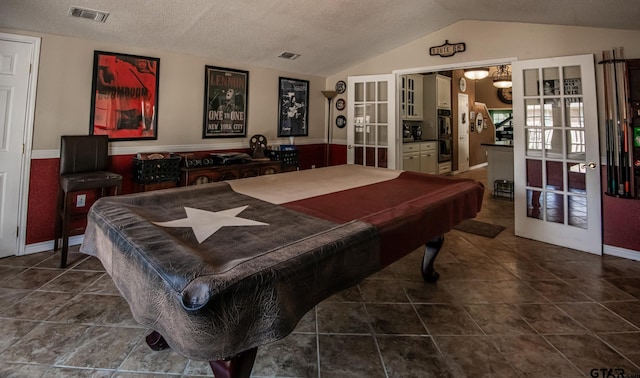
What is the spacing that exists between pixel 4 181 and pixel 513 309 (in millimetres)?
4302

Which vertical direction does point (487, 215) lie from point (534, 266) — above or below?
above

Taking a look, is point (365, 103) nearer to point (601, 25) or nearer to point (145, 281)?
point (601, 25)

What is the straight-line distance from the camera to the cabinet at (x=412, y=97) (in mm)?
6711

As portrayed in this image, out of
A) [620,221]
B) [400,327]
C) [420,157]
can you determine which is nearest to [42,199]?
[400,327]

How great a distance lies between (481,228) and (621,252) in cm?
127

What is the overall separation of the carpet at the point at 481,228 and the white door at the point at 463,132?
4.34 m

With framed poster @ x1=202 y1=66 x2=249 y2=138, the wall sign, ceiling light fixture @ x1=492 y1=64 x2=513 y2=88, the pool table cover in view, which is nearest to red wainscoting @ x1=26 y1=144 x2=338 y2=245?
framed poster @ x1=202 y1=66 x2=249 y2=138

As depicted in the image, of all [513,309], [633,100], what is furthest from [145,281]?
[633,100]

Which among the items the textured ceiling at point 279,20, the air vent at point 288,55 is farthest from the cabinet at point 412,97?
the air vent at point 288,55

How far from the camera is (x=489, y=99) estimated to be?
9.95 m

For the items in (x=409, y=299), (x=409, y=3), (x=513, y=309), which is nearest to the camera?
(x=513, y=309)

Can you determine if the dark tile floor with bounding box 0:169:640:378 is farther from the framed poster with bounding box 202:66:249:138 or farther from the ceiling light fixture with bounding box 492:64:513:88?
the ceiling light fixture with bounding box 492:64:513:88

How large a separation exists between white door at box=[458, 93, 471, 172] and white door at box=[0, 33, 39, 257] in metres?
8.04

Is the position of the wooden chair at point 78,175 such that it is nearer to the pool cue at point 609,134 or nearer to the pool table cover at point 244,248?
the pool table cover at point 244,248
